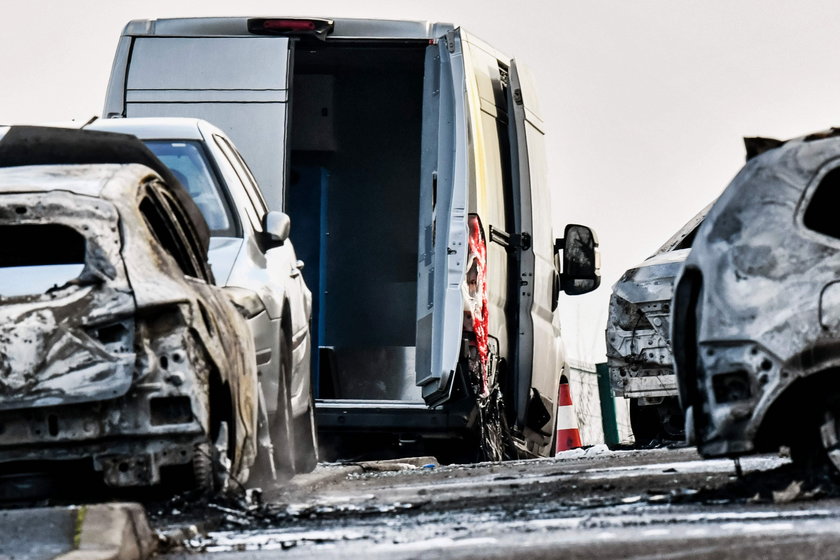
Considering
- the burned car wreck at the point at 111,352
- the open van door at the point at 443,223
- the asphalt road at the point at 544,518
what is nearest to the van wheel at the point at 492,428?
the open van door at the point at 443,223

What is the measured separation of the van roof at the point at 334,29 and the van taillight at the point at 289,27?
1.3 inches

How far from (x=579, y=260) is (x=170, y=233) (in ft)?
17.8

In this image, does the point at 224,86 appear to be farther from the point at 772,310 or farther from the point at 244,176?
the point at 772,310

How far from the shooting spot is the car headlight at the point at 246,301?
9.06 meters

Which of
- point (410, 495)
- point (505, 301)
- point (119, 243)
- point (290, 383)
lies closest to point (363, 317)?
point (505, 301)

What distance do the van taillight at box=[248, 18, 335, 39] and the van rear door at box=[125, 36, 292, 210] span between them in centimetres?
11

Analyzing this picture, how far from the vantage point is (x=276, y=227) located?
973cm

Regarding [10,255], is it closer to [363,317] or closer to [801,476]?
[801,476]

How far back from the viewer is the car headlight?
9062mm

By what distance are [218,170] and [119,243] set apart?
2.32m

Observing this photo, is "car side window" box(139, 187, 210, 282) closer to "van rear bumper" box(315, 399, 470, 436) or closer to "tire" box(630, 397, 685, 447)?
"van rear bumper" box(315, 399, 470, 436)

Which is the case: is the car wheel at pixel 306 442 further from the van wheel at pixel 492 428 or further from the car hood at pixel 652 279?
the car hood at pixel 652 279

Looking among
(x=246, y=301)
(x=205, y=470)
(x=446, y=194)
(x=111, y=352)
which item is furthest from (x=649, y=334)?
(x=111, y=352)

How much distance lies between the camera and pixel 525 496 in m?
8.10
